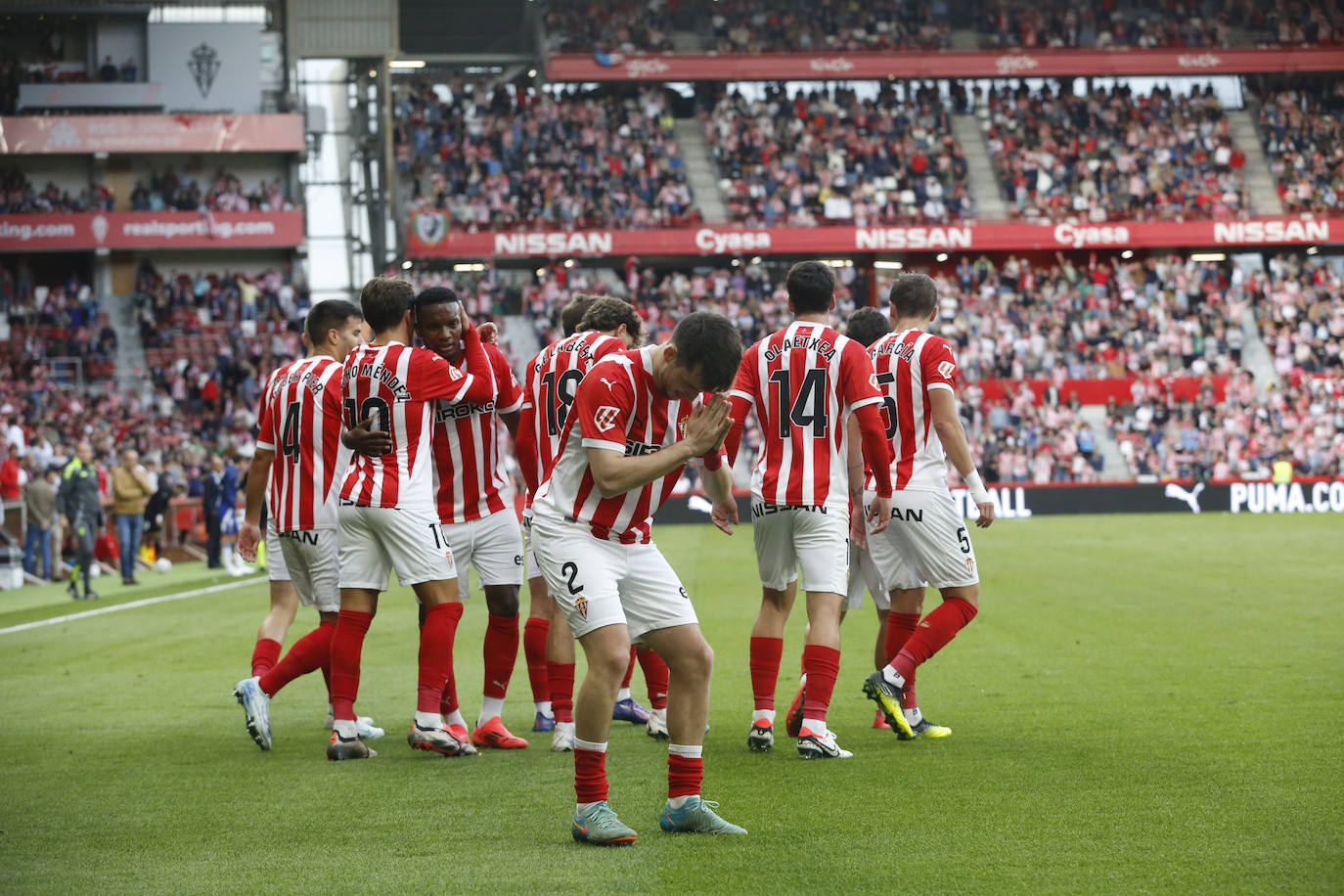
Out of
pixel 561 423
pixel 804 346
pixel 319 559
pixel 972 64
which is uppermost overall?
pixel 972 64

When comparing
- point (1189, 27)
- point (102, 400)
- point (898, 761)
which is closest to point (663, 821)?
point (898, 761)

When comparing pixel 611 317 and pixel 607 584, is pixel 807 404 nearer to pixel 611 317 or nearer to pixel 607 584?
pixel 611 317

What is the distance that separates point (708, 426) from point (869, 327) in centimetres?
336

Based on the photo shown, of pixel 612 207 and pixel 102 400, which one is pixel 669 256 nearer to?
pixel 612 207

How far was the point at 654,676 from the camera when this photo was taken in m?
7.16

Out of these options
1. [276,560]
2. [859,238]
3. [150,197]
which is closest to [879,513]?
[276,560]

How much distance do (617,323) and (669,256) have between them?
34888mm

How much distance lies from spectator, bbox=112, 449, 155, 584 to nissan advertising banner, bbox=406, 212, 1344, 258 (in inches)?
765

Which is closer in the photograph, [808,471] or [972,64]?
[808,471]

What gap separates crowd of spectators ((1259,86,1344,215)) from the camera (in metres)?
41.0

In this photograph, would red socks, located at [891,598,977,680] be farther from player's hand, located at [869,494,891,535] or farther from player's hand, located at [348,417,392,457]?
player's hand, located at [348,417,392,457]

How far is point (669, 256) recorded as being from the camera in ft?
136

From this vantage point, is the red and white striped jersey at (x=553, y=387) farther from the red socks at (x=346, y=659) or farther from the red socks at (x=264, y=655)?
the red socks at (x=264, y=655)

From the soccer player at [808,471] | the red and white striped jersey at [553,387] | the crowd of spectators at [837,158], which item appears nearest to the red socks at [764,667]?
the soccer player at [808,471]
